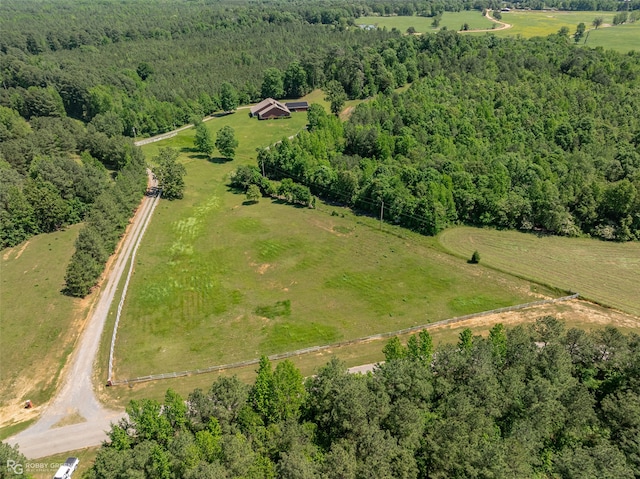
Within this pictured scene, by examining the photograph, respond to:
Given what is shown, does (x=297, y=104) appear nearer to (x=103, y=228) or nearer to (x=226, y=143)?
(x=226, y=143)

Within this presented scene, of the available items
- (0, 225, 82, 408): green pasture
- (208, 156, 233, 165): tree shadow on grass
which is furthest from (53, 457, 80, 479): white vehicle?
(208, 156, 233, 165): tree shadow on grass

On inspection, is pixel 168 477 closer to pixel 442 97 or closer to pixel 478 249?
pixel 478 249

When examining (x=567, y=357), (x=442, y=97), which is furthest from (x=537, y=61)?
(x=567, y=357)

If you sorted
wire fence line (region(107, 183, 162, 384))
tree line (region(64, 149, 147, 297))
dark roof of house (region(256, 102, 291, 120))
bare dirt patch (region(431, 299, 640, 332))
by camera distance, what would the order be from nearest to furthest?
1. wire fence line (region(107, 183, 162, 384))
2. bare dirt patch (region(431, 299, 640, 332))
3. tree line (region(64, 149, 147, 297))
4. dark roof of house (region(256, 102, 291, 120))

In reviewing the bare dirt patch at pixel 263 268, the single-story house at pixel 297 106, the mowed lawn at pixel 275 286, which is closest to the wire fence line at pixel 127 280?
the mowed lawn at pixel 275 286

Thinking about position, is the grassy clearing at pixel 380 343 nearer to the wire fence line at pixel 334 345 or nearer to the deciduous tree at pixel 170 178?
the wire fence line at pixel 334 345

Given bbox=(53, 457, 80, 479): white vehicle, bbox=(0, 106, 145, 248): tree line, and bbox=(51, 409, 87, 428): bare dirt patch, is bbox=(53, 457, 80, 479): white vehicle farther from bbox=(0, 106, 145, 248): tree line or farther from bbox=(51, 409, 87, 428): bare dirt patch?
bbox=(0, 106, 145, 248): tree line

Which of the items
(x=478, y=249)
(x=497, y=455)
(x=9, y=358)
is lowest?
(x=478, y=249)
